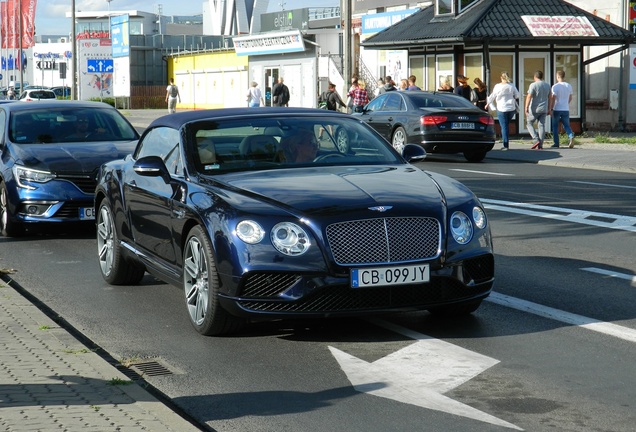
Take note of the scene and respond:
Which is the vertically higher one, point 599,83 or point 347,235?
point 599,83

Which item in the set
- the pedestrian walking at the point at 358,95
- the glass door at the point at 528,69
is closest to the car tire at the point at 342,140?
the pedestrian walking at the point at 358,95

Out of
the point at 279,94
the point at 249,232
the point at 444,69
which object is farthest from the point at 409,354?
the point at 279,94

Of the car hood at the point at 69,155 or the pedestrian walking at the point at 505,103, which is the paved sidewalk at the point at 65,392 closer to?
the car hood at the point at 69,155

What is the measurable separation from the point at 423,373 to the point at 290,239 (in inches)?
47.6

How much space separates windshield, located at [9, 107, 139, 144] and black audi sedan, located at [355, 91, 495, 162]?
35.5 ft

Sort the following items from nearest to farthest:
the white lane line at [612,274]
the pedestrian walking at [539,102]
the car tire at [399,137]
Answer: the white lane line at [612,274], the car tire at [399,137], the pedestrian walking at [539,102]

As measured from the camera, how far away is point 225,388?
6.02 m

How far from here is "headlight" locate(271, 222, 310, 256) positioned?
6.75m

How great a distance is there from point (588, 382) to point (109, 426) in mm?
2582

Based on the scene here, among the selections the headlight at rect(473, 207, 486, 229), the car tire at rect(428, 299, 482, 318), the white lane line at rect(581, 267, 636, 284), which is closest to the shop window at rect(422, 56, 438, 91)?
the white lane line at rect(581, 267, 636, 284)

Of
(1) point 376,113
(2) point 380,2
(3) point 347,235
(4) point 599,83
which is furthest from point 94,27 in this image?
(3) point 347,235

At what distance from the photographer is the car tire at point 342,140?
8297mm

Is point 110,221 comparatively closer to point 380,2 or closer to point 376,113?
point 376,113

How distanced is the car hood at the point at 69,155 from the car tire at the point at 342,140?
494 cm
